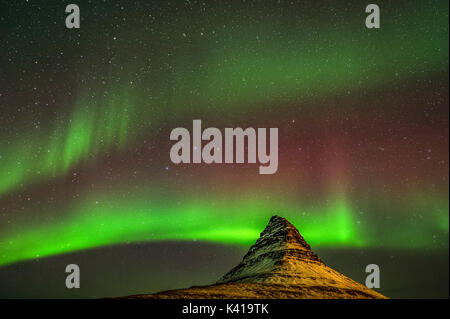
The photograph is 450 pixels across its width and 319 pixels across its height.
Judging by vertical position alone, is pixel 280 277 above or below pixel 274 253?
above

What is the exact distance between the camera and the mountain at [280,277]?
50.1m

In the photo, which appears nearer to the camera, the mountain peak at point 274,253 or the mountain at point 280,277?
the mountain at point 280,277

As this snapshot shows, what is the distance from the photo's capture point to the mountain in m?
50.1

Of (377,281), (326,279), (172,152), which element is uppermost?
(172,152)

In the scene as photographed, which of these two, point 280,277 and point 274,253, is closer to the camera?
point 280,277

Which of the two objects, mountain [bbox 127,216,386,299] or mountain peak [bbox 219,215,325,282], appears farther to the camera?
mountain peak [bbox 219,215,325,282]

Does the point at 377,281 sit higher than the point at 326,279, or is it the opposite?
the point at 377,281

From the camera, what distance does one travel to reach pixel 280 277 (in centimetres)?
7819
